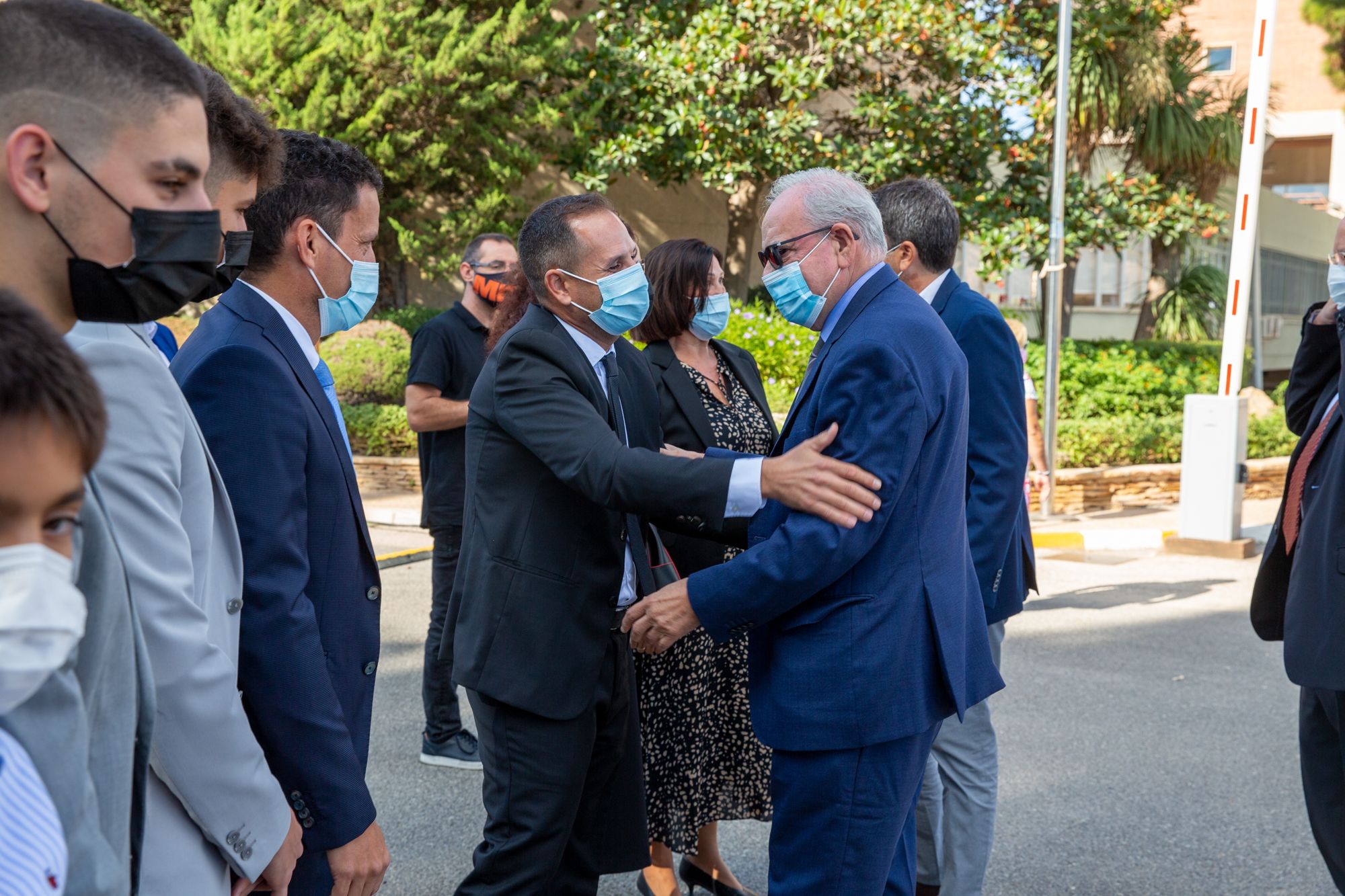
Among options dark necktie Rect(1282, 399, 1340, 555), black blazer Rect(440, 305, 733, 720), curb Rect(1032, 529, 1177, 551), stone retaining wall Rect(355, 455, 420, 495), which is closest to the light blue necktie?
black blazer Rect(440, 305, 733, 720)

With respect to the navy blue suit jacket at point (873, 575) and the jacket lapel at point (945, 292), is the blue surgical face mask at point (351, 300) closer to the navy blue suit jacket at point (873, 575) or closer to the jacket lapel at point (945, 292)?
the navy blue suit jacket at point (873, 575)

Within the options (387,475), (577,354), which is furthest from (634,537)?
(387,475)

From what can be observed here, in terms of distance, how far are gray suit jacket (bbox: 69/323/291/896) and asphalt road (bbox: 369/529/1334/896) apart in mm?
2418

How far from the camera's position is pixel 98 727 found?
133cm

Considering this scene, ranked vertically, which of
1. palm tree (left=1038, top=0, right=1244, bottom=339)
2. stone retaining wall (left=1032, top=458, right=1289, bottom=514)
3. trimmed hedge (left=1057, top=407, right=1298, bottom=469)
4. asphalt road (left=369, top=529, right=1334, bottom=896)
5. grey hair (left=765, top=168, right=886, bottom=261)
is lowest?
stone retaining wall (left=1032, top=458, right=1289, bottom=514)

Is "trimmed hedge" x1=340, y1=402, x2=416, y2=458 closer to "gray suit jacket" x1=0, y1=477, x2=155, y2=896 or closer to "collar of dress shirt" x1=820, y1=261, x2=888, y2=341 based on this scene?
"collar of dress shirt" x1=820, y1=261, x2=888, y2=341

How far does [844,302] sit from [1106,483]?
37.2 ft

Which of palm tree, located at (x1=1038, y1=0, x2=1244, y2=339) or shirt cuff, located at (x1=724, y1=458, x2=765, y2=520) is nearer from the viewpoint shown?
shirt cuff, located at (x1=724, y1=458, x2=765, y2=520)

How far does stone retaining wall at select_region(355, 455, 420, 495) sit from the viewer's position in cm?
1243

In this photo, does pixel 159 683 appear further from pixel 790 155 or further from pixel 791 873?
pixel 790 155

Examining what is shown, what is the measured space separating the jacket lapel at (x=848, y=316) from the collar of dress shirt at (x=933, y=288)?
104 centimetres

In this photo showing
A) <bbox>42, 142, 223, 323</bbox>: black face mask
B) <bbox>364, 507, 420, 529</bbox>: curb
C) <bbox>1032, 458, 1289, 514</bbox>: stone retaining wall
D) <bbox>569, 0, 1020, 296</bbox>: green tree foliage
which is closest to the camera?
<bbox>42, 142, 223, 323</bbox>: black face mask

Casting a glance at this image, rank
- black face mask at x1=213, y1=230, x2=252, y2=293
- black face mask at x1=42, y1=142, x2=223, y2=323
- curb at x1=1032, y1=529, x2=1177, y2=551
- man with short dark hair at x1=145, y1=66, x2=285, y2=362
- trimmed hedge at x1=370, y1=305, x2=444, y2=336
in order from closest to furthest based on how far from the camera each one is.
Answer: black face mask at x1=42, y1=142, x2=223, y2=323
man with short dark hair at x1=145, y1=66, x2=285, y2=362
black face mask at x1=213, y1=230, x2=252, y2=293
curb at x1=1032, y1=529, x2=1177, y2=551
trimmed hedge at x1=370, y1=305, x2=444, y2=336

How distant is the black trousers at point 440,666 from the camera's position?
4.94 meters
